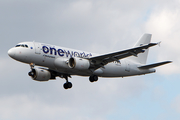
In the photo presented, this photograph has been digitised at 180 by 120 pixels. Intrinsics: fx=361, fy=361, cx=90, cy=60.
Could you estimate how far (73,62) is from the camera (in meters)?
46.2

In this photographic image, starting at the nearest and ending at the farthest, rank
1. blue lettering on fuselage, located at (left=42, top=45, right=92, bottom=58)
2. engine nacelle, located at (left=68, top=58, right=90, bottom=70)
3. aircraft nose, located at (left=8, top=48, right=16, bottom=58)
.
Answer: aircraft nose, located at (left=8, top=48, right=16, bottom=58)
blue lettering on fuselage, located at (left=42, top=45, right=92, bottom=58)
engine nacelle, located at (left=68, top=58, right=90, bottom=70)

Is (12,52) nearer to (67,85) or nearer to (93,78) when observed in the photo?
(67,85)

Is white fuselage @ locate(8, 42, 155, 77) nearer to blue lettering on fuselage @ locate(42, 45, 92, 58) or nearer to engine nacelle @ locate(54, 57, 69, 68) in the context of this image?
blue lettering on fuselage @ locate(42, 45, 92, 58)

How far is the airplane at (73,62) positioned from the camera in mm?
44906

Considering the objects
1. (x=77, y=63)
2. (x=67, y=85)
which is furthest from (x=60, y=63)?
(x=67, y=85)

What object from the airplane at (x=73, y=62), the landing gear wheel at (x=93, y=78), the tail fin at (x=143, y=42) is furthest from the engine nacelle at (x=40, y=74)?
the tail fin at (x=143, y=42)

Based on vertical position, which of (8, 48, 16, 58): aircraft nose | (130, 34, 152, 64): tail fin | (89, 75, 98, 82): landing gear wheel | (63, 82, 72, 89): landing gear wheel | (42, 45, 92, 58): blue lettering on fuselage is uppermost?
(130, 34, 152, 64): tail fin

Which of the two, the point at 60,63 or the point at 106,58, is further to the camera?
the point at 106,58

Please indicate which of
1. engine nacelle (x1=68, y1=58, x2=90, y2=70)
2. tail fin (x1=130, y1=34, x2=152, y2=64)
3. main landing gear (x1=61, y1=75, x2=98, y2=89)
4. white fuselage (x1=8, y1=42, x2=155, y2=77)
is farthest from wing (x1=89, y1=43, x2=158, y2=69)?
tail fin (x1=130, y1=34, x2=152, y2=64)

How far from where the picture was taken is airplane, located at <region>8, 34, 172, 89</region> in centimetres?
4491

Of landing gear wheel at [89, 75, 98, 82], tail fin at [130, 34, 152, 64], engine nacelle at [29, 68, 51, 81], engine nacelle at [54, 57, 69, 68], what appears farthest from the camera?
tail fin at [130, 34, 152, 64]

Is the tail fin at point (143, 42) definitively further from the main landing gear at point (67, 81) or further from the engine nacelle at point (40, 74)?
the engine nacelle at point (40, 74)

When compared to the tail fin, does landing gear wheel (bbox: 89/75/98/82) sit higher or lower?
lower

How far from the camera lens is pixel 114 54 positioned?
1826 inches
